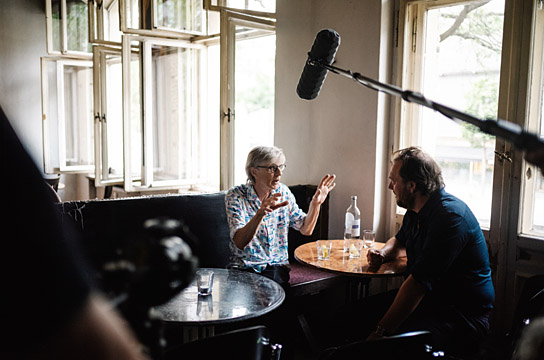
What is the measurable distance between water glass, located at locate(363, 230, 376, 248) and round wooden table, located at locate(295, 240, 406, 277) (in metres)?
0.07

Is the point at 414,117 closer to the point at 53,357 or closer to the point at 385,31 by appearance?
the point at 385,31

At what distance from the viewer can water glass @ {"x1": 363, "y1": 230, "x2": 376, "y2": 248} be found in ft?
10.4

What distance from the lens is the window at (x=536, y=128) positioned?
2.95m

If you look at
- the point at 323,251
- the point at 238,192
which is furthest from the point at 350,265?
the point at 238,192

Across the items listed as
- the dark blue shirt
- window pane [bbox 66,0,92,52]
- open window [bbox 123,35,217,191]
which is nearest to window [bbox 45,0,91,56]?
window pane [bbox 66,0,92,52]

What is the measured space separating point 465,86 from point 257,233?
174 cm

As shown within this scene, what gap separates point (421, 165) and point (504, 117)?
922 millimetres

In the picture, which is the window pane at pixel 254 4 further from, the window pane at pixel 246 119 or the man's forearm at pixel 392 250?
the man's forearm at pixel 392 250

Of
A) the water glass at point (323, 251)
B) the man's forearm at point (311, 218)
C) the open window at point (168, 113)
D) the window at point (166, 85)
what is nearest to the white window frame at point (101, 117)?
the window at point (166, 85)

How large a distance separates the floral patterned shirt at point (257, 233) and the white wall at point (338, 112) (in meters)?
0.87

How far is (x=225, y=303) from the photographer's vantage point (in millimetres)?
2209

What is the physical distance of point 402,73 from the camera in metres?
3.63

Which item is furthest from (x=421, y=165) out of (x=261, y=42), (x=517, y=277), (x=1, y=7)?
(x=1, y=7)

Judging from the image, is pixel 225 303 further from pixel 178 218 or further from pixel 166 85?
pixel 166 85
